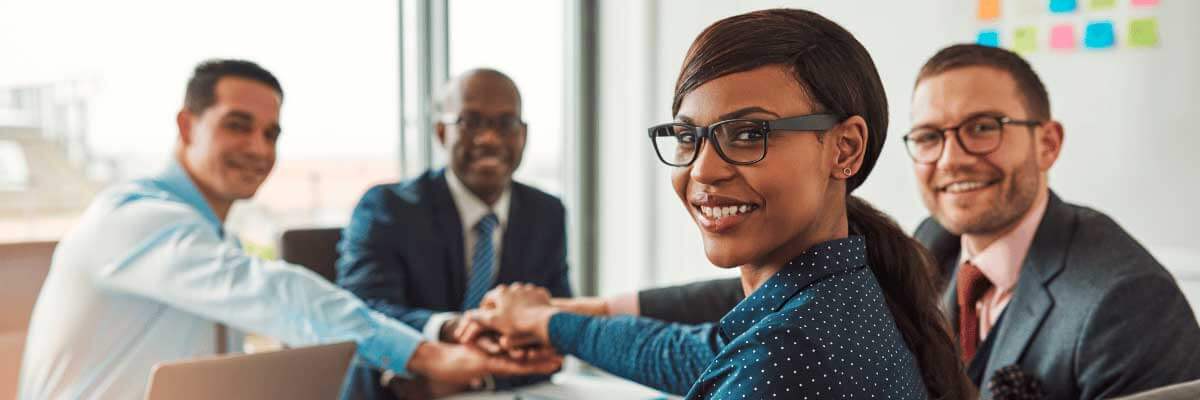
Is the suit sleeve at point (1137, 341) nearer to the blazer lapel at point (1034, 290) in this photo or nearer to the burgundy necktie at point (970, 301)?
the blazer lapel at point (1034, 290)

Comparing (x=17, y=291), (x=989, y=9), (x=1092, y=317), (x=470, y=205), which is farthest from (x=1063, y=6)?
(x=17, y=291)

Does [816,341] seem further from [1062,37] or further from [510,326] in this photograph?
[1062,37]

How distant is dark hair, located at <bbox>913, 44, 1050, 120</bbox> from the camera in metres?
2.09

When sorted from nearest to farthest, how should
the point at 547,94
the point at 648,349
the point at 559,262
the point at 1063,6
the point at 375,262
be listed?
the point at 648,349, the point at 375,262, the point at 559,262, the point at 1063,6, the point at 547,94

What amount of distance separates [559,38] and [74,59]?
2.18m

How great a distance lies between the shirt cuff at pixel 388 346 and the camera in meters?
2.27

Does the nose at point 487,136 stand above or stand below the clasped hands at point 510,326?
above

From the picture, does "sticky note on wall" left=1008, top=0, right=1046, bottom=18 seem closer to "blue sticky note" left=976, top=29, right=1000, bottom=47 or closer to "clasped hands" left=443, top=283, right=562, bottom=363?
"blue sticky note" left=976, top=29, right=1000, bottom=47

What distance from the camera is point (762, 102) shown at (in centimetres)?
117

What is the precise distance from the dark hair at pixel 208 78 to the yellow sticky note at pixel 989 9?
251cm

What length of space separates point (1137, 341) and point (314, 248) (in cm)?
195

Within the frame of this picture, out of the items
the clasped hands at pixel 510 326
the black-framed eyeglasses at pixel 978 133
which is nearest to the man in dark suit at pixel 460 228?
the clasped hands at pixel 510 326

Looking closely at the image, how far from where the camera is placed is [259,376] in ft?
4.66

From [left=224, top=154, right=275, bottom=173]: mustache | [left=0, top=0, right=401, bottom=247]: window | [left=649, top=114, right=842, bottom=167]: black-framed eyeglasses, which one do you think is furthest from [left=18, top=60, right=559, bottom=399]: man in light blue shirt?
[left=649, top=114, right=842, bottom=167]: black-framed eyeglasses
